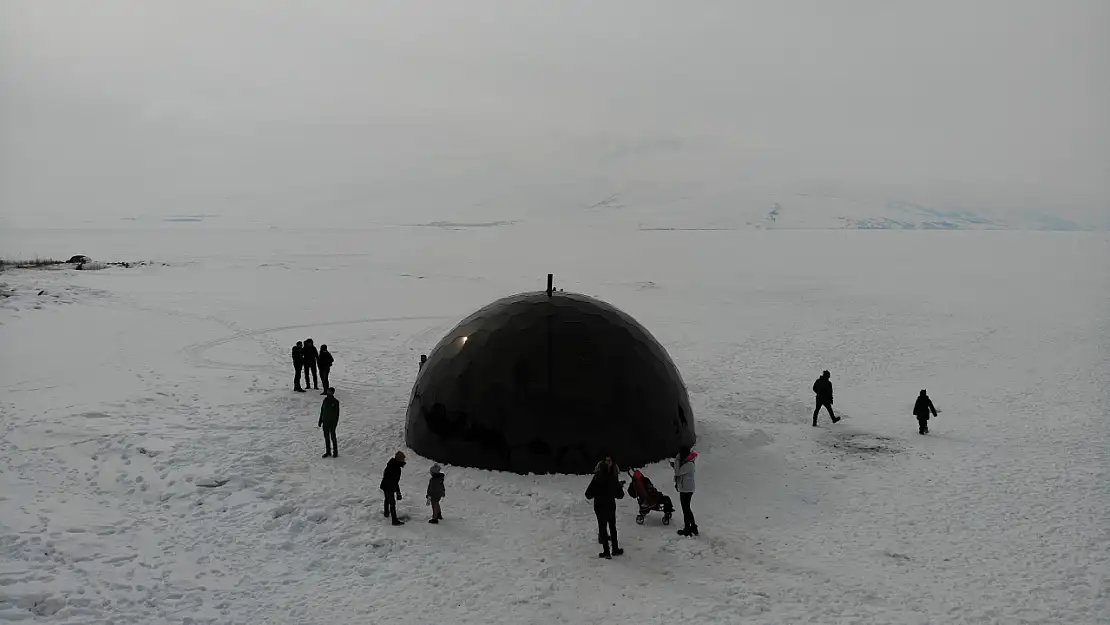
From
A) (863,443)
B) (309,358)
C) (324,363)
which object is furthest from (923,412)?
(309,358)

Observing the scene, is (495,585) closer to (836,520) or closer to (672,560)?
(672,560)

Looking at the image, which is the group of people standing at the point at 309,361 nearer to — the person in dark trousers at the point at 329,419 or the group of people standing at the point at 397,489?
the person in dark trousers at the point at 329,419

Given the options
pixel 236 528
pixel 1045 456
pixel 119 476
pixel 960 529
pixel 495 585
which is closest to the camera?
pixel 495 585

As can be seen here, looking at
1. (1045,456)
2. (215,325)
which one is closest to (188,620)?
(1045,456)

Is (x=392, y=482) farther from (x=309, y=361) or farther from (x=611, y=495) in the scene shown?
(x=309, y=361)

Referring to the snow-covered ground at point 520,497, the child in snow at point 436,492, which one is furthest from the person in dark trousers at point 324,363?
the child in snow at point 436,492

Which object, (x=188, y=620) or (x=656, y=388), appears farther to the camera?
(x=656, y=388)

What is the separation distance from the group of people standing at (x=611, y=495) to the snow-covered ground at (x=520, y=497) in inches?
12.0

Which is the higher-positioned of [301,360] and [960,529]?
[301,360]

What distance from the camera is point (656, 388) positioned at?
15078mm

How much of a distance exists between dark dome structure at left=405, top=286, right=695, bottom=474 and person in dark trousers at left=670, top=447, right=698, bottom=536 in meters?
2.56

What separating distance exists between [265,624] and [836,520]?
963 centimetres

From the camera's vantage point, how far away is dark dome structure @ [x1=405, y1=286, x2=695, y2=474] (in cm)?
1411

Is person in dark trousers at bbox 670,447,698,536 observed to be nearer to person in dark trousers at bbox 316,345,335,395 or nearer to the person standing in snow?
person in dark trousers at bbox 316,345,335,395
